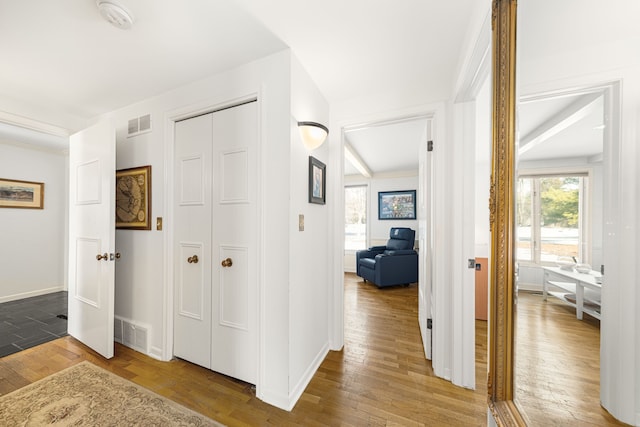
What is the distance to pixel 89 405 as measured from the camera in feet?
5.04

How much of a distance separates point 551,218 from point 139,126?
288cm

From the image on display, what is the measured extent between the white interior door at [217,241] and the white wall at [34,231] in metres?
3.41

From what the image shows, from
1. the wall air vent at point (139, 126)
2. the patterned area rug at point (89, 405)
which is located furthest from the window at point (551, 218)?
the wall air vent at point (139, 126)

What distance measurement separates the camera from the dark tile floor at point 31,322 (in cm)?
231

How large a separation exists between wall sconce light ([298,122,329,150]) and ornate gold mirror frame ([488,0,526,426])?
1.01 metres

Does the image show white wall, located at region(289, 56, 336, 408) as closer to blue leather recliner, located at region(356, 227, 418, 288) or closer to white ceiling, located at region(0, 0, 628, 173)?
white ceiling, located at region(0, 0, 628, 173)

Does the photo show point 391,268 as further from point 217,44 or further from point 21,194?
point 21,194

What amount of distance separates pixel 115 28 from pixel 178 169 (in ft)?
3.10

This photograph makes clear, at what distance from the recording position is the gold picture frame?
3418 millimetres

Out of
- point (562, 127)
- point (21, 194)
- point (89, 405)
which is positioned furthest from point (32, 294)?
point (562, 127)

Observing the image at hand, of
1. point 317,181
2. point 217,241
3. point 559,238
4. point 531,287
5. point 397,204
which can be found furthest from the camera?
point 397,204

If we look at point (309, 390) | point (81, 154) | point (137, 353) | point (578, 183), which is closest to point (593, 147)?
point (578, 183)

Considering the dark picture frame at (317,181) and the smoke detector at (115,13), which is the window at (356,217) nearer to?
the dark picture frame at (317,181)

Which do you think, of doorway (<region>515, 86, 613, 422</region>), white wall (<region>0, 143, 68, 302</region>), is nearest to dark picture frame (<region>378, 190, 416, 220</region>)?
doorway (<region>515, 86, 613, 422</region>)
